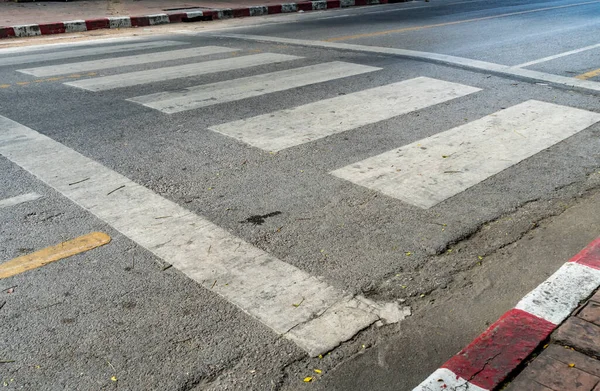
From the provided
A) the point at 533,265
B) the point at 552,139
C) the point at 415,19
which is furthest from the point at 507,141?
the point at 415,19

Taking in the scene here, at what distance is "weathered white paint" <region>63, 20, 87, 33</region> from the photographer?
12.9 m

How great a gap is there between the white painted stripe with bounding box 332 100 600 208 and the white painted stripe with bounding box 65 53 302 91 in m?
3.69

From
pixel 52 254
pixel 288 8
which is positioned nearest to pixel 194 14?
pixel 288 8

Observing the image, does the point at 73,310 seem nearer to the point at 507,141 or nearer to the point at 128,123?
the point at 128,123

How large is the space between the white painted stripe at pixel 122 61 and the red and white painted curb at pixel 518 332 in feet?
22.6

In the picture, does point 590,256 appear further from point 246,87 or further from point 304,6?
point 304,6

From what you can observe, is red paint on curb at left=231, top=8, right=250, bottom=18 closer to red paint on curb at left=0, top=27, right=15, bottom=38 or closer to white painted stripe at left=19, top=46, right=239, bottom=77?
red paint on curb at left=0, top=27, right=15, bottom=38

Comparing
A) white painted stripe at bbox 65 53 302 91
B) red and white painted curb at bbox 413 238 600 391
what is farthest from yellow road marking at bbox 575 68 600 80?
red and white painted curb at bbox 413 238 600 391

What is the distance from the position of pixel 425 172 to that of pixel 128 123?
2895 mm

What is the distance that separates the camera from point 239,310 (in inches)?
113

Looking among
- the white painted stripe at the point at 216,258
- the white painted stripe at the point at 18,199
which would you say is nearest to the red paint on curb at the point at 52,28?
the white painted stripe at the point at 216,258

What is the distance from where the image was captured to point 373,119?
5855 millimetres

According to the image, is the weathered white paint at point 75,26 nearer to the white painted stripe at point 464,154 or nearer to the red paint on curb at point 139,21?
the red paint on curb at point 139,21

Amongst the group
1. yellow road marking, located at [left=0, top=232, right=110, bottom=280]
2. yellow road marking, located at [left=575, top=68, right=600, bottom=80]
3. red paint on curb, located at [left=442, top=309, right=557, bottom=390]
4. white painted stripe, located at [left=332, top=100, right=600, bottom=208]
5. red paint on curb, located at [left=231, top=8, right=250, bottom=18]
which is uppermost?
red paint on curb, located at [left=231, top=8, right=250, bottom=18]
